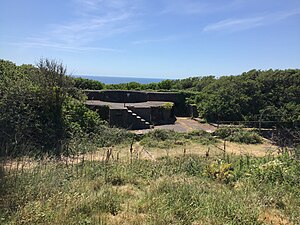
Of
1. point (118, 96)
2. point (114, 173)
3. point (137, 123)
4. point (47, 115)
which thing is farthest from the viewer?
point (118, 96)

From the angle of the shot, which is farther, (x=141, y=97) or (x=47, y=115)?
(x=141, y=97)

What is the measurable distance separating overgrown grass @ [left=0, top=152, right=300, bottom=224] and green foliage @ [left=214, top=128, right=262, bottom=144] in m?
6.37

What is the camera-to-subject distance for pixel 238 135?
12133 mm

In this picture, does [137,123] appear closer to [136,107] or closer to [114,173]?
[136,107]

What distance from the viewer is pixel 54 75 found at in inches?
430

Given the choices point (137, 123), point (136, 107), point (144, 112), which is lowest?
point (137, 123)

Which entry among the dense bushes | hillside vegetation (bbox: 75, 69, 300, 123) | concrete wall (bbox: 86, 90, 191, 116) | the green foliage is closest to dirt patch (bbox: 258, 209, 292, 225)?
the dense bushes

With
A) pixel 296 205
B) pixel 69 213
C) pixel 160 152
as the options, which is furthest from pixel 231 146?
pixel 69 213

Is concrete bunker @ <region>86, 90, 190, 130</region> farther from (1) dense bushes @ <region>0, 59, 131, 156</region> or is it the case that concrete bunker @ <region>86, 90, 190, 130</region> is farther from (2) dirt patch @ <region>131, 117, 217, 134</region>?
(1) dense bushes @ <region>0, 59, 131, 156</region>

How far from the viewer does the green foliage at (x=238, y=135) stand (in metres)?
11.9

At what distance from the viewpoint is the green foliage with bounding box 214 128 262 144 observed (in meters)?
11.9

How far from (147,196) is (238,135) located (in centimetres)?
904

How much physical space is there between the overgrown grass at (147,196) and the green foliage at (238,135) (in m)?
6.37

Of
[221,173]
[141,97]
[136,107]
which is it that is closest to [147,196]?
[221,173]
